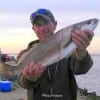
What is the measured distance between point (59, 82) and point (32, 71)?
1.83ft

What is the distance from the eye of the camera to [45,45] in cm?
729

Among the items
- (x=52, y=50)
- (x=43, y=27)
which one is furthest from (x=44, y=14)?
(x=52, y=50)

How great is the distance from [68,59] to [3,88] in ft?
57.7

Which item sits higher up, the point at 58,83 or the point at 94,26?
the point at 94,26

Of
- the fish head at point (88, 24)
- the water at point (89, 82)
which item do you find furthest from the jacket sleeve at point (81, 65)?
the water at point (89, 82)

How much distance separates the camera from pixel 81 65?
769 cm

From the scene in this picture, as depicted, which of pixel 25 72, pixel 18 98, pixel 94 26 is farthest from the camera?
pixel 18 98

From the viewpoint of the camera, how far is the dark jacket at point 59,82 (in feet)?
25.4

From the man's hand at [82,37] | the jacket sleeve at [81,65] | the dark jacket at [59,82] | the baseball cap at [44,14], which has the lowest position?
the dark jacket at [59,82]

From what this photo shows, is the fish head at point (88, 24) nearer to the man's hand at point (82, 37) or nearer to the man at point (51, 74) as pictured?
the man's hand at point (82, 37)

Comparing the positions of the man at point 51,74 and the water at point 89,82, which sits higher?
the water at point 89,82

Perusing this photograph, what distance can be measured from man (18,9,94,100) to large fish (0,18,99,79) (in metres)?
0.15

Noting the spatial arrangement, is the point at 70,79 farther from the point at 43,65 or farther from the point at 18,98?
the point at 18,98

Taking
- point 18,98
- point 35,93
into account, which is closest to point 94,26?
point 35,93
